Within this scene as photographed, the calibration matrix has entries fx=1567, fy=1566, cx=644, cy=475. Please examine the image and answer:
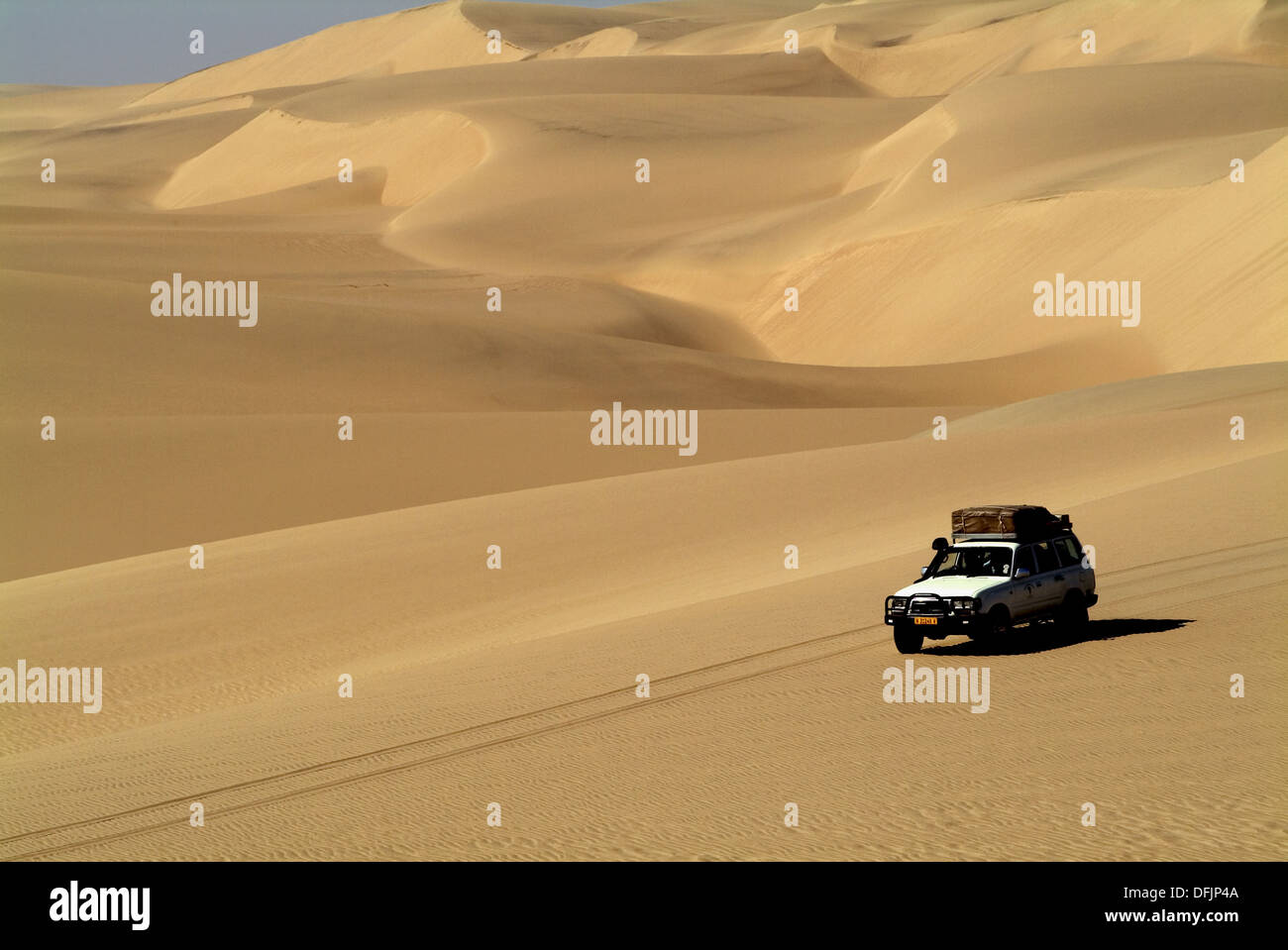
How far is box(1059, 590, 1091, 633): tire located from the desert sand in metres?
0.22

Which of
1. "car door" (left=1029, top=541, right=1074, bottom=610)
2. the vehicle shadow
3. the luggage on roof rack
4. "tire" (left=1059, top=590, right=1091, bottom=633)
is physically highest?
the luggage on roof rack

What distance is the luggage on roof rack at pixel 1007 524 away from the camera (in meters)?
12.7

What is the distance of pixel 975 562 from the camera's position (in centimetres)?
1289

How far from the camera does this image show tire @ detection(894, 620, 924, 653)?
12117mm

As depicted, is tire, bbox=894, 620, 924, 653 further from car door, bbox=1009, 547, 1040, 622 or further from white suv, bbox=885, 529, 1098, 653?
car door, bbox=1009, 547, 1040, 622

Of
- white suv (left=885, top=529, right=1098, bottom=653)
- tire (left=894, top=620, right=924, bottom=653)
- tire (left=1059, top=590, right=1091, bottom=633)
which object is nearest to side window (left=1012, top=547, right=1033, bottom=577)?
white suv (left=885, top=529, right=1098, bottom=653)

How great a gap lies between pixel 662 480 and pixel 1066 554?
11.2 meters

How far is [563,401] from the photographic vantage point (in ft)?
118

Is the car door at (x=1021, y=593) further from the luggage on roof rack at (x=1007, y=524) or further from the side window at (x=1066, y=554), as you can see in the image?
the side window at (x=1066, y=554)

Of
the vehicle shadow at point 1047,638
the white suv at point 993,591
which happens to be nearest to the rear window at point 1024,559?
the white suv at point 993,591

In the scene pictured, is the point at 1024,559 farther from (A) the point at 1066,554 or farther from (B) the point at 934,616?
(B) the point at 934,616
